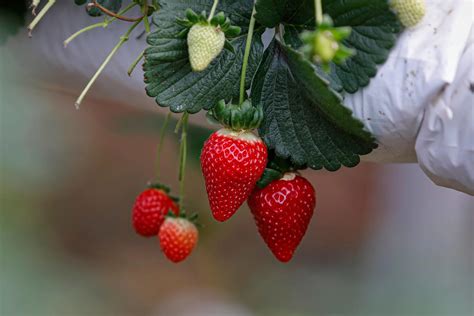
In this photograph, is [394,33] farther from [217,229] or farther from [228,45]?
[217,229]

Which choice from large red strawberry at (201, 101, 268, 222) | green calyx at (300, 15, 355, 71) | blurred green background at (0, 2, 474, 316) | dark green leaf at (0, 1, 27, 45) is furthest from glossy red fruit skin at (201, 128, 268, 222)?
blurred green background at (0, 2, 474, 316)

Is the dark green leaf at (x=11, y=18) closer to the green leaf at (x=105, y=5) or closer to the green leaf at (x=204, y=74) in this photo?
the green leaf at (x=105, y=5)

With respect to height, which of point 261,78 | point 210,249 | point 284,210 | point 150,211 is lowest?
point 210,249

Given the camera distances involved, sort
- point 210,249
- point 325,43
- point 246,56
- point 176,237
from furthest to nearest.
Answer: point 210,249, point 176,237, point 246,56, point 325,43

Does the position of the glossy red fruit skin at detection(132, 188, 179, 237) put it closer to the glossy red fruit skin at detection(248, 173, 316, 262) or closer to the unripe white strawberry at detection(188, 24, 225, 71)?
the glossy red fruit skin at detection(248, 173, 316, 262)

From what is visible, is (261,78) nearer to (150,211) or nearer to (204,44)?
(204,44)

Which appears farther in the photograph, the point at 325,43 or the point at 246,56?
the point at 246,56

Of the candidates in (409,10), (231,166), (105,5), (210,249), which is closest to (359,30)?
(409,10)
